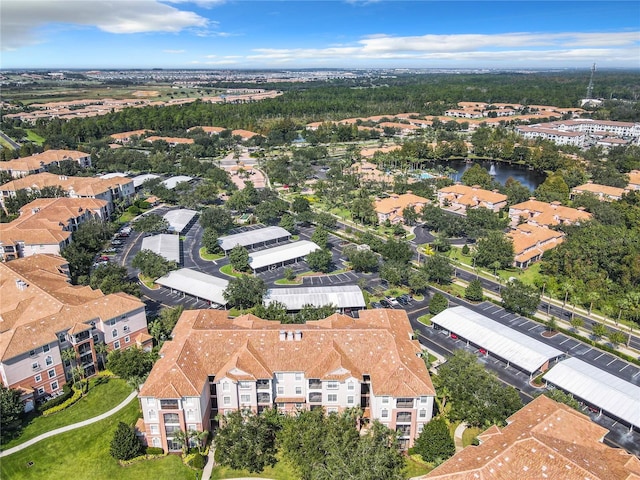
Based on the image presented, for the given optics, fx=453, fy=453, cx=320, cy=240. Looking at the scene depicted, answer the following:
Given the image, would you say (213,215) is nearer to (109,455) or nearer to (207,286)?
(207,286)

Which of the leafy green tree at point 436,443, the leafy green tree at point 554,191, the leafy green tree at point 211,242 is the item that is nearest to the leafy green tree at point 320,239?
the leafy green tree at point 211,242

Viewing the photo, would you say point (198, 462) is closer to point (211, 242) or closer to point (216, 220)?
point (211, 242)

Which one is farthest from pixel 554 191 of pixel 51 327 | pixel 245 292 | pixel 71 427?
pixel 71 427

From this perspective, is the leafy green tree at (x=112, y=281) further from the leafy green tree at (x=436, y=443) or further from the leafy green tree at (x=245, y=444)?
the leafy green tree at (x=436, y=443)

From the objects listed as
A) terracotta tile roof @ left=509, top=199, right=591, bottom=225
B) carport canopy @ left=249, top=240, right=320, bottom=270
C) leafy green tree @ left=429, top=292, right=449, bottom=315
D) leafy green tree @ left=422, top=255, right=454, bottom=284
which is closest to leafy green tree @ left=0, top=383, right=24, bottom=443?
carport canopy @ left=249, top=240, right=320, bottom=270

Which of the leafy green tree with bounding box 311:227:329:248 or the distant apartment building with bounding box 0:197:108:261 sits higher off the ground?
the distant apartment building with bounding box 0:197:108:261

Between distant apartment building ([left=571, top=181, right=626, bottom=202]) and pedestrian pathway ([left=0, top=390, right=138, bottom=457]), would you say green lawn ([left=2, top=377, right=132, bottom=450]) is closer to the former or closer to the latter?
pedestrian pathway ([left=0, top=390, right=138, bottom=457])

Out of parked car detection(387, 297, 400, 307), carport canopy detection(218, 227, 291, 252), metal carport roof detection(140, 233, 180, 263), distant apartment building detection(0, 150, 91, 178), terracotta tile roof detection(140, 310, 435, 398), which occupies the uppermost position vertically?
distant apartment building detection(0, 150, 91, 178)
